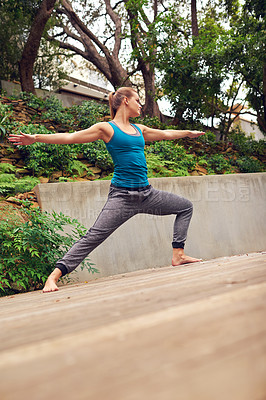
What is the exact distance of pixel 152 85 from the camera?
13.8 metres

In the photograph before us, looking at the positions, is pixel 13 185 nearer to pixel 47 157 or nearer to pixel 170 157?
pixel 47 157

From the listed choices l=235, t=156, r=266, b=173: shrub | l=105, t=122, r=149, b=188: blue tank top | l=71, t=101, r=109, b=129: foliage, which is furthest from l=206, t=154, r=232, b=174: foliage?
l=105, t=122, r=149, b=188: blue tank top

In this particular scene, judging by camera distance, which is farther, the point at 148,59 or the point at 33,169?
the point at 148,59

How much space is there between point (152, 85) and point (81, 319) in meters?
14.0

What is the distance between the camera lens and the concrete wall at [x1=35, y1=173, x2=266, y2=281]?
14.6 feet

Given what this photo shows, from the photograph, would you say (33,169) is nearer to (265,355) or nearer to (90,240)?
(90,240)

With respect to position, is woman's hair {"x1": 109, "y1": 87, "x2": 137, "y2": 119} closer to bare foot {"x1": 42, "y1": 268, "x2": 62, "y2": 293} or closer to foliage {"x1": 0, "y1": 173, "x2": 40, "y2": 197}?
bare foot {"x1": 42, "y1": 268, "x2": 62, "y2": 293}

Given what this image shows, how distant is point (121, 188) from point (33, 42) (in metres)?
9.84

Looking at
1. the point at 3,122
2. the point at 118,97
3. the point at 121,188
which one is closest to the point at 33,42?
the point at 3,122

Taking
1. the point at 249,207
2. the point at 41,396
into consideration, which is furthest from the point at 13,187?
the point at 41,396

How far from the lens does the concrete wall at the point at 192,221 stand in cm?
444

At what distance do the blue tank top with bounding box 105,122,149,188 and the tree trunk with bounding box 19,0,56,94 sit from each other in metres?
9.15

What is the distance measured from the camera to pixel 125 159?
3176mm

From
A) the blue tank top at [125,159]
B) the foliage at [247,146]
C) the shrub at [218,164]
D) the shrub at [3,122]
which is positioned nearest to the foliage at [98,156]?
the shrub at [3,122]
